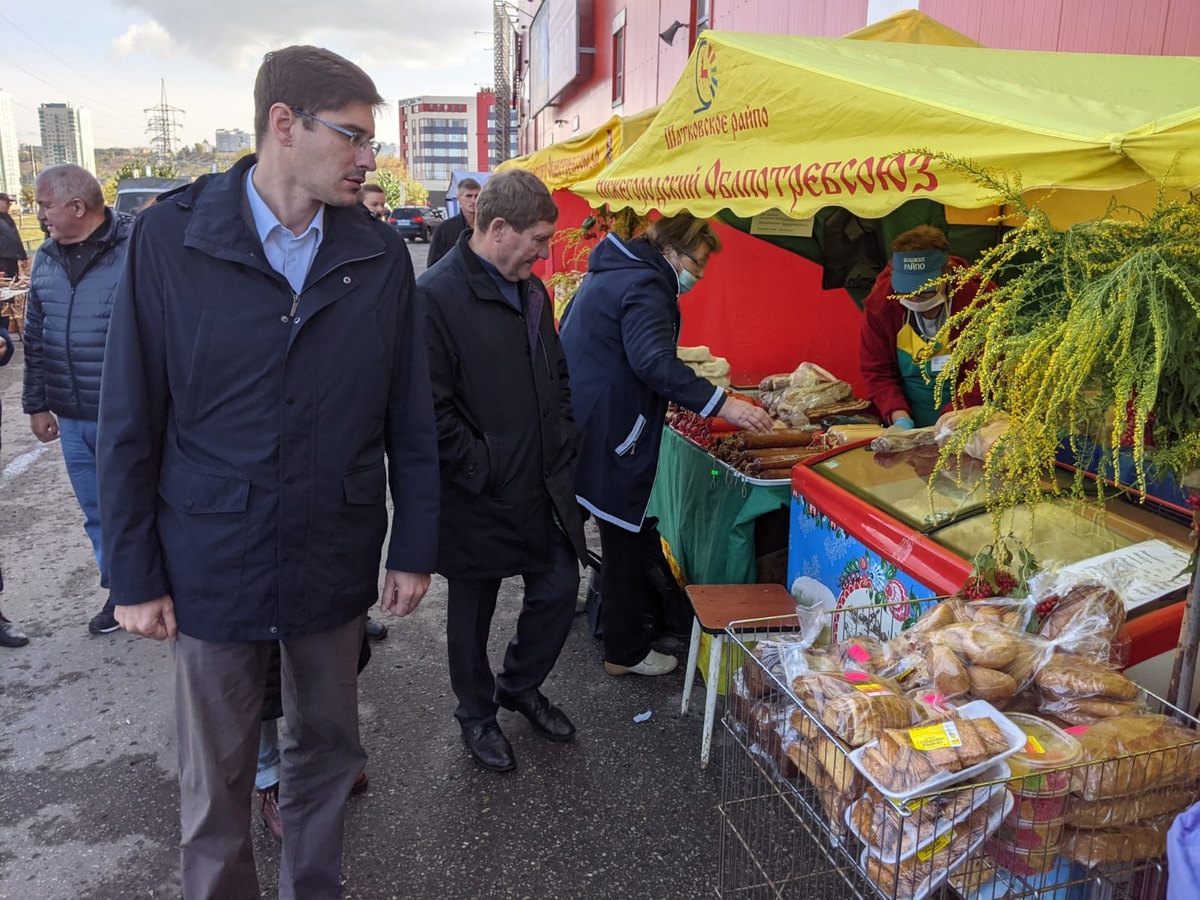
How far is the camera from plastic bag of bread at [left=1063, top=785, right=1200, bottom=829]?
64.2 inches

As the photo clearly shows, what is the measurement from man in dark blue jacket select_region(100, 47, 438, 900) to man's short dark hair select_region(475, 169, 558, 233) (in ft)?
2.21

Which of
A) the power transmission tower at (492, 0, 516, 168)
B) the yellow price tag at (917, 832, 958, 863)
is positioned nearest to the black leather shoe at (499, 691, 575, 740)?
the yellow price tag at (917, 832, 958, 863)

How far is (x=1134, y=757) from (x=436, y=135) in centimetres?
14948

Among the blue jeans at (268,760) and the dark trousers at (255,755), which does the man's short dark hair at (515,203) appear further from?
the blue jeans at (268,760)

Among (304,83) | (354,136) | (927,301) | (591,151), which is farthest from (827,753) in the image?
(591,151)

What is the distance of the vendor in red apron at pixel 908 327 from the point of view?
13.1ft

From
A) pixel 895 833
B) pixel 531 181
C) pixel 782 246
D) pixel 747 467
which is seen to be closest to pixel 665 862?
pixel 895 833

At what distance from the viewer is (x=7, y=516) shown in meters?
6.03

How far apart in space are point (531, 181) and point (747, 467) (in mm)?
1604

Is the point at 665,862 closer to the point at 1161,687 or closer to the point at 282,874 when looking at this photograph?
the point at 282,874

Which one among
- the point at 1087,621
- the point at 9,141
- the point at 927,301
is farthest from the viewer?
the point at 9,141

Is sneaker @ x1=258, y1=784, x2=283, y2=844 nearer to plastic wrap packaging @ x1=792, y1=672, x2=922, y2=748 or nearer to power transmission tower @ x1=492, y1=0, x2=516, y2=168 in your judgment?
plastic wrap packaging @ x1=792, y1=672, x2=922, y2=748

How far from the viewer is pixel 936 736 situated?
162cm

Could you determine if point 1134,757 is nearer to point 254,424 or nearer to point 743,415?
point 254,424
